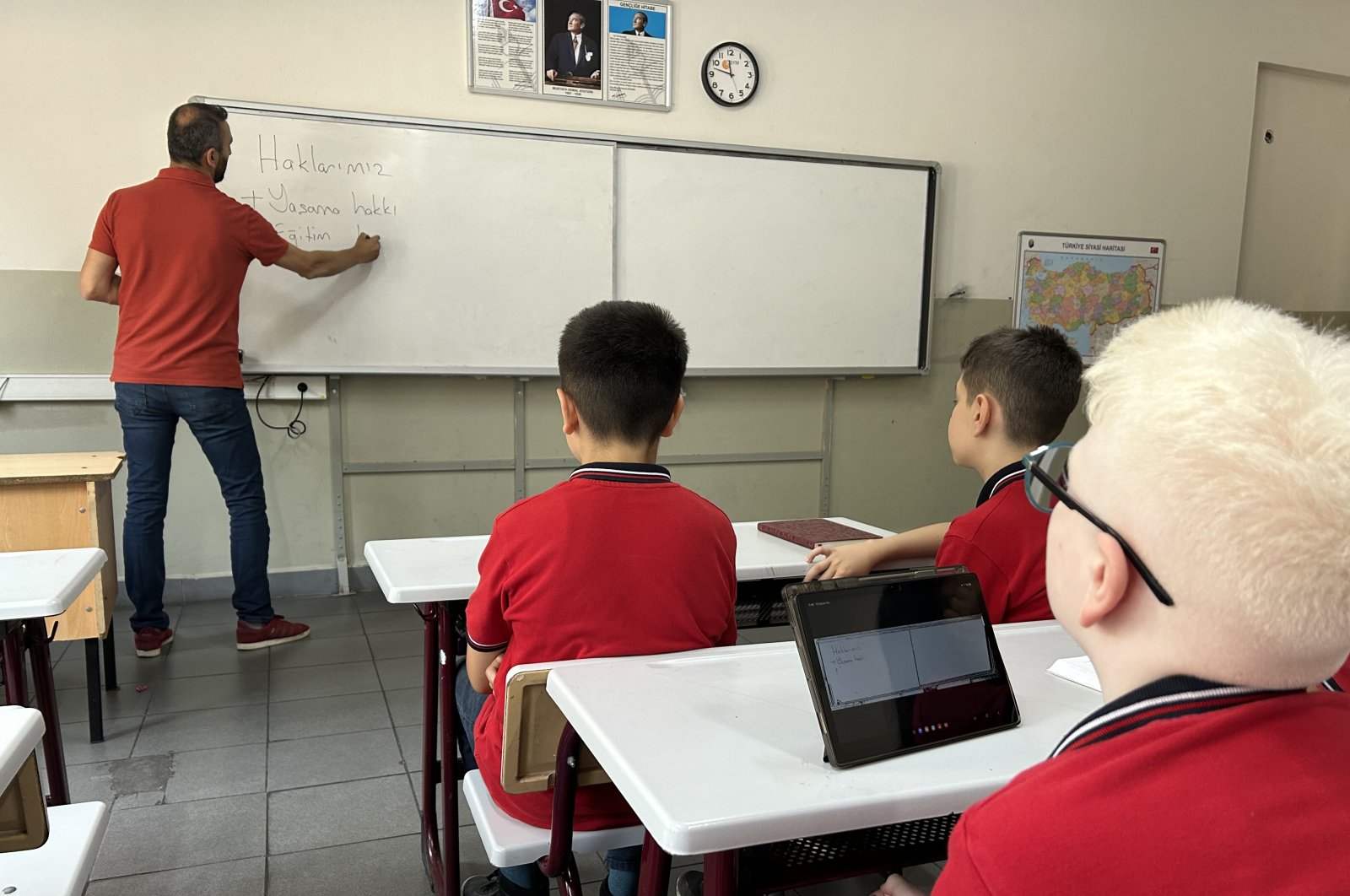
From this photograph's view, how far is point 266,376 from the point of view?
143 inches

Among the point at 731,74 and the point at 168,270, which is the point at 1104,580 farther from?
the point at 731,74

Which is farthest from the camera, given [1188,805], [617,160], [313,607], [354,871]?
[617,160]

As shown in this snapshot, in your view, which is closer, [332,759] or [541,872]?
[541,872]

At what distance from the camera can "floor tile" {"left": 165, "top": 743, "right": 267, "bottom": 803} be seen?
86.4 inches

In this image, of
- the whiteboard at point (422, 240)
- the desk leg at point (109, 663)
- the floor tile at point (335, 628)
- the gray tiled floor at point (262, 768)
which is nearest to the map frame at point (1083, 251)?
the whiteboard at point (422, 240)

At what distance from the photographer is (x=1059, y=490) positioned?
0.62 metres

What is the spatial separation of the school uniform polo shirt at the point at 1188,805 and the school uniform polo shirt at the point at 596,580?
2.38ft

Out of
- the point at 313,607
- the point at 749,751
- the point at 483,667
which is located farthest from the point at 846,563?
the point at 313,607

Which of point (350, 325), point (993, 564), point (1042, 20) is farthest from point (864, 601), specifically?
point (1042, 20)

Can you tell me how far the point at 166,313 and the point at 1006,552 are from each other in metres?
2.69

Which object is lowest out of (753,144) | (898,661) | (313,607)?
(313,607)

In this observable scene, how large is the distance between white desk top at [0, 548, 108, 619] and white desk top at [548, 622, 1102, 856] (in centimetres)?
79

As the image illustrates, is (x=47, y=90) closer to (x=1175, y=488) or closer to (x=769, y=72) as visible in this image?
(x=769, y=72)

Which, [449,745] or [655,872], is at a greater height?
[655,872]
